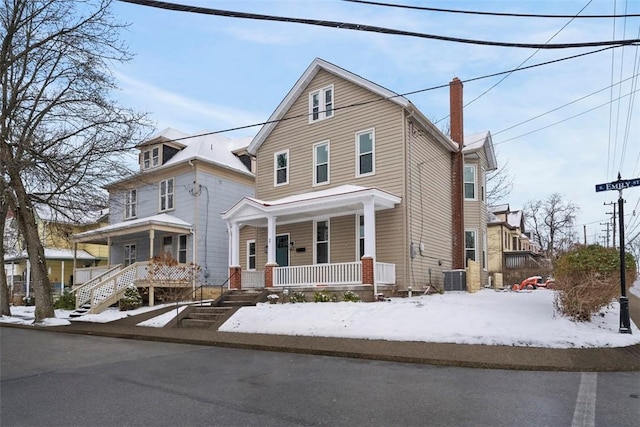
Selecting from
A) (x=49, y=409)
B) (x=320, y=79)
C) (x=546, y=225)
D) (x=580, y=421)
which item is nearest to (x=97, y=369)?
(x=49, y=409)

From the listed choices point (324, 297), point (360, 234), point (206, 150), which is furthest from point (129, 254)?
point (324, 297)

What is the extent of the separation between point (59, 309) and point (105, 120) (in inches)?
397

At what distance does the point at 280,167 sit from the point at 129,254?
39.5 feet

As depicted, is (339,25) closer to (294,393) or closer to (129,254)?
(294,393)

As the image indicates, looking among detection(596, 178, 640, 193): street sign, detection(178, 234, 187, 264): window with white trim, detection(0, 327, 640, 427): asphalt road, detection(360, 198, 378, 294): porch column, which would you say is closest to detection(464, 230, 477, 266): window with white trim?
detection(360, 198, 378, 294): porch column

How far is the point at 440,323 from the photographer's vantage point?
36.8 feet

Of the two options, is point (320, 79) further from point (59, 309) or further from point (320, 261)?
point (59, 309)

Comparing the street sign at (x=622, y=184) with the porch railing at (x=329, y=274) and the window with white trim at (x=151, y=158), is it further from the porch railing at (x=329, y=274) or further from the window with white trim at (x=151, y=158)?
the window with white trim at (x=151, y=158)

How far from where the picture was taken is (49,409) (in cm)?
585

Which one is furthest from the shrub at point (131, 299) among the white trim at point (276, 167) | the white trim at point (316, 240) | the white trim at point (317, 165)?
the white trim at point (317, 165)

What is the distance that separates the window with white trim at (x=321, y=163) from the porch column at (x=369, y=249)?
13.0 ft

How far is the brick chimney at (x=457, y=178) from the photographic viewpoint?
2008cm

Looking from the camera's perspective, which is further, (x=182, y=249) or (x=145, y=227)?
(x=182, y=249)

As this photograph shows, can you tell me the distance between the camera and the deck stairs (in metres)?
14.7
